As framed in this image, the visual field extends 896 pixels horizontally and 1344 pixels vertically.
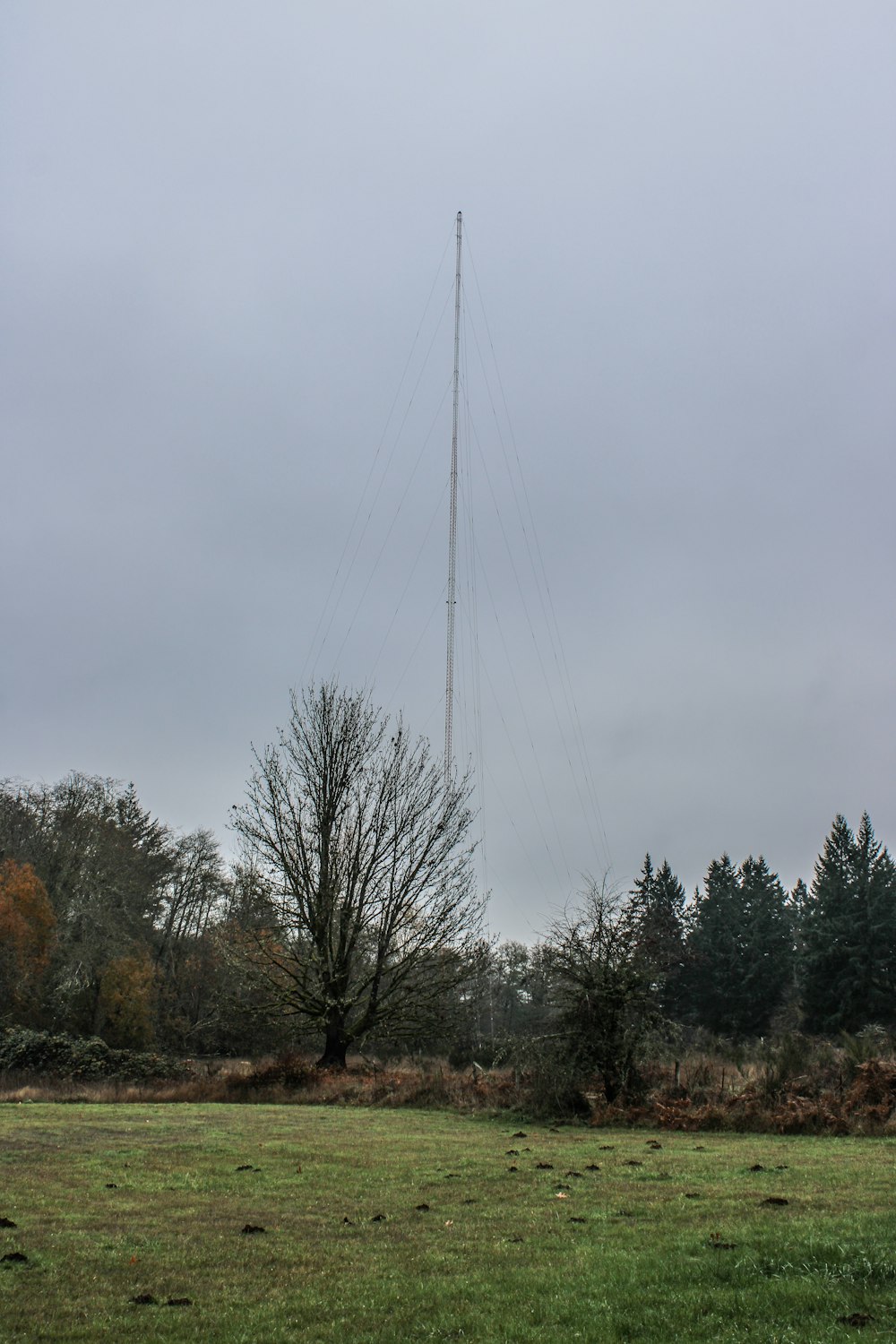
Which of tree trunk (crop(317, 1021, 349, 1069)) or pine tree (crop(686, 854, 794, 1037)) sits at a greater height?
pine tree (crop(686, 854, 794, 1037))

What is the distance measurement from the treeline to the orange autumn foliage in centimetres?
9

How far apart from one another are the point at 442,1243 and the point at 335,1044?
26121 mm

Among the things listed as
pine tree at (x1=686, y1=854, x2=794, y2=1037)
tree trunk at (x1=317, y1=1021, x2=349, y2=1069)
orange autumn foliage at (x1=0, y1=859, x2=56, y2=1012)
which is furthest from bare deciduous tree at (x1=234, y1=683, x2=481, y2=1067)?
pine tree at (x1=686, y1=854, x2=794, y2=1037)

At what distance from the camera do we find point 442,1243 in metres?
8.28

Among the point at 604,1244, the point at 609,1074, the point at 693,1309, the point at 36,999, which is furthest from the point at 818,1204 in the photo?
the point at 36,999

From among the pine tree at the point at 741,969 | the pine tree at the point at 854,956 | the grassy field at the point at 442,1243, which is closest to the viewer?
→ the grassy field at the point at 442,1243

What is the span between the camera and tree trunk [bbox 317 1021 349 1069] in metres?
32.3

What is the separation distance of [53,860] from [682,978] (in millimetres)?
46369

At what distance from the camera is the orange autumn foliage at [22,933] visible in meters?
45.3

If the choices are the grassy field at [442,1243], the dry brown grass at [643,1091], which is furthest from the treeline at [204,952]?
the grassy field at [442,1243]

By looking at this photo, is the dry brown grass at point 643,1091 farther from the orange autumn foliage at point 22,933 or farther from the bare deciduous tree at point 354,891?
the orange autumn foliage at point 22,933

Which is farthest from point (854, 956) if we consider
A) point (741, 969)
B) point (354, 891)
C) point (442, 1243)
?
point (442, 1243)

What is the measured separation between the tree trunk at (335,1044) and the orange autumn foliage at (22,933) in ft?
67.6

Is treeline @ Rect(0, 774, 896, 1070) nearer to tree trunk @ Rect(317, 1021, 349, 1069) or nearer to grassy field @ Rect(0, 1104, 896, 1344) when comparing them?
tree trunk @ Rect(317, 1021, 349, 1069)
